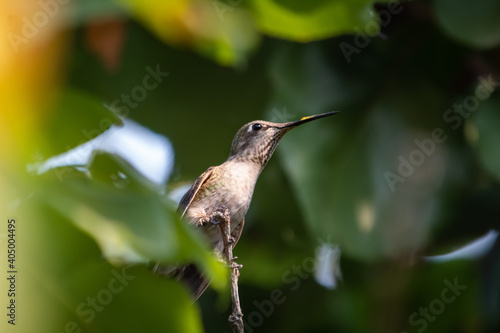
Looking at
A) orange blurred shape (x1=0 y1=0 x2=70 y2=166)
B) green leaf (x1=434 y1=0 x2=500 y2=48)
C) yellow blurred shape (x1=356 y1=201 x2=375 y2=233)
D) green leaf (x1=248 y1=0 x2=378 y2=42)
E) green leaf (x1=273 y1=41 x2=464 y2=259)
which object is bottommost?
yellow blurred shape (x1=356 y1=201 x2=375 y2=233)

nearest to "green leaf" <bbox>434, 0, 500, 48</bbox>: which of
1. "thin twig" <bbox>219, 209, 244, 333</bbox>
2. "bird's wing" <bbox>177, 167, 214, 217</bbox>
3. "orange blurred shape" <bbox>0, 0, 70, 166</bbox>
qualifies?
"bird's wing" <bbox>177, 167, 214, 217</bbox>

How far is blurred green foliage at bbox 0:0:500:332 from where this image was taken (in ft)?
10.9

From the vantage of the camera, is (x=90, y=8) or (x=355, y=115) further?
(x=355, y=115)

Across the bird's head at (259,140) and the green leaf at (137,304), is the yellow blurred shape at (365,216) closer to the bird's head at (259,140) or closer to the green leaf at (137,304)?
the bird's head at (259,140)

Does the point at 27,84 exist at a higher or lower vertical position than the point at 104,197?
higher

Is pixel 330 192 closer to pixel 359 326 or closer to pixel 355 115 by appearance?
pixel 355 115

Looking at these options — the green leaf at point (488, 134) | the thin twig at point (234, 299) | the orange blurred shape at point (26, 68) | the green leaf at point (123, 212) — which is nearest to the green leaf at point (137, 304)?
the thin twig at point (234, 299)

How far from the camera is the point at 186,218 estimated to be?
3074mm

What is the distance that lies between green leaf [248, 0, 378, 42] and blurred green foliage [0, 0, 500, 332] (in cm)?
1

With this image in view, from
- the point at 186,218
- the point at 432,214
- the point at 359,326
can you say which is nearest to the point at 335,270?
the point at 359,326

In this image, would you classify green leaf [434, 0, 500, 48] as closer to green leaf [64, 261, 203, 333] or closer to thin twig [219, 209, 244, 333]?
thin twig [219, 209, 244, 333]

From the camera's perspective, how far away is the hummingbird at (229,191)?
2977 millimetres

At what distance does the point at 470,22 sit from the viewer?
3242mm

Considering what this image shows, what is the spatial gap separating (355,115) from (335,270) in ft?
3.45
